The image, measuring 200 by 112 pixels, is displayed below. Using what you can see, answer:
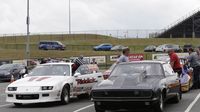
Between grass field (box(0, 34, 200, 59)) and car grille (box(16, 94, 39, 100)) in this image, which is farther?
grass field (box(0, 34, 200, 59))

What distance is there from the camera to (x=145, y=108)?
12.4 m

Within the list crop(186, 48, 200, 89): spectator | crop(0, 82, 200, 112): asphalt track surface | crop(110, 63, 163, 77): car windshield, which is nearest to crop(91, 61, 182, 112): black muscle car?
crop(110, 63, 163, 77): car windshield

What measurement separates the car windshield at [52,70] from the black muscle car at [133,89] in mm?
3178

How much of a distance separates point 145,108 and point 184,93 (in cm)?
723

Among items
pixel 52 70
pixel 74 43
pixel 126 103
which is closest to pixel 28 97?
pixel 52 70

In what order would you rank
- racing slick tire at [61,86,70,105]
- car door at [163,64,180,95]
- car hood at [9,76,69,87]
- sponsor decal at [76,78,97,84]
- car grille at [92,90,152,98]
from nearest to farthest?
car grille at [92,90,152,98] → car door at [163,64,180,95] → car hood at [9,76,69,87] → racing slick tire at [61,86,70,105] → sponsor decal at [76,78,97,84]

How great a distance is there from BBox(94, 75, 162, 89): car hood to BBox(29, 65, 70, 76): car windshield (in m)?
3.64

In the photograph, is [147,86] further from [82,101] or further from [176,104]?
[82,101]

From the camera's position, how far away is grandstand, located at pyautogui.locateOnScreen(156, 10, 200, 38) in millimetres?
103938

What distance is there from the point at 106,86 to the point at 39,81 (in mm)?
3424

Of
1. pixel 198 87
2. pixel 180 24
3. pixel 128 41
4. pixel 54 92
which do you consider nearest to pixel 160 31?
pixel 180 24

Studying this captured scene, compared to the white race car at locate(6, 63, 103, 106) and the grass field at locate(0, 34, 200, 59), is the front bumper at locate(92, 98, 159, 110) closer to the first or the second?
the white race car at locate(6, 63, 103, 106)

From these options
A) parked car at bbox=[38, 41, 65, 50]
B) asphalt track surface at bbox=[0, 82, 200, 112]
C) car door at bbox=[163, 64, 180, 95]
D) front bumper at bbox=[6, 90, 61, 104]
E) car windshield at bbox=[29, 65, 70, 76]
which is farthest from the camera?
parked car at bbox=[38, 41, 65, 50]

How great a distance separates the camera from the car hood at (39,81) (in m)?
15.3
